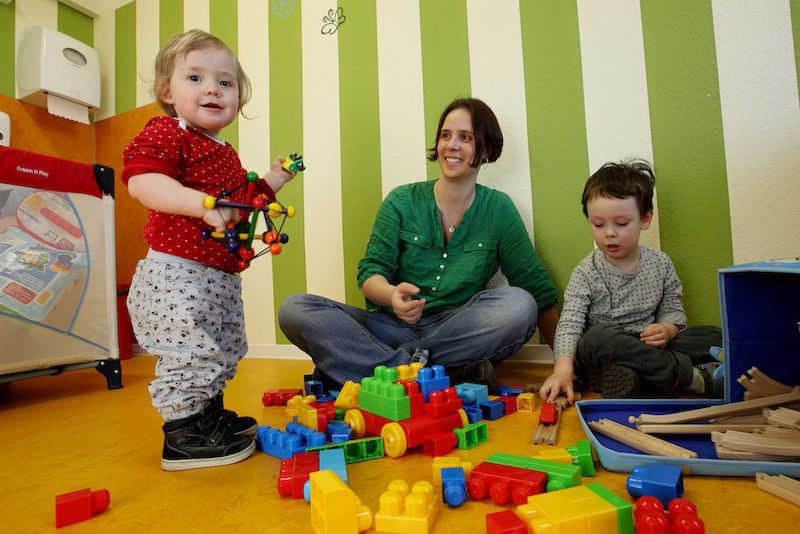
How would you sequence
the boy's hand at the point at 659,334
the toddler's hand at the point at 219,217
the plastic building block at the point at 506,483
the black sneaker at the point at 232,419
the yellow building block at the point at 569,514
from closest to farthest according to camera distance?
the yellow building block at the point at 569,514 → the plastic building block at the point at 506,483 → the toddler's hand at the point at 219,217 → the black sneaker at the point at 232,419 → the boy's hand at the point at 659,334

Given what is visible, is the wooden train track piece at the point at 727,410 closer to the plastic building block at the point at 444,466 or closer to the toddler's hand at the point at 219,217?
the plastic building block at the point at 444,466

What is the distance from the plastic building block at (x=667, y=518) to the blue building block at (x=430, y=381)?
1.25 feet

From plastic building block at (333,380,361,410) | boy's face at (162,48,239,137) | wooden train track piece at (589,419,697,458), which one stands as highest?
boy's face at (162,48,239,137)

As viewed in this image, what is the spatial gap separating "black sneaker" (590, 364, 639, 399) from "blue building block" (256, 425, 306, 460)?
2.10ft

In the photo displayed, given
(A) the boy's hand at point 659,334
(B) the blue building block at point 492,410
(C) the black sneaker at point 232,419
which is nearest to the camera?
(C) the black sneaker at point 232,419

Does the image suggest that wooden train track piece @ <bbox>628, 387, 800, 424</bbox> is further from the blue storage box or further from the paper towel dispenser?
the paper towel dispenser

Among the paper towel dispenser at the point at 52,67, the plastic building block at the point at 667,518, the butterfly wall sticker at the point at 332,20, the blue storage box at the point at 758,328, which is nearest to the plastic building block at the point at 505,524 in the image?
the plastic building block at the point at 667,518

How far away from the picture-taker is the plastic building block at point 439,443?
71 centimetres

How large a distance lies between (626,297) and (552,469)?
72 centimetres

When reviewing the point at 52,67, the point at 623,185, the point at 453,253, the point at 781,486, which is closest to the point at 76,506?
the point at 781,486

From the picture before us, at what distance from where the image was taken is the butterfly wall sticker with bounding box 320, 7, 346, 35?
1725mm

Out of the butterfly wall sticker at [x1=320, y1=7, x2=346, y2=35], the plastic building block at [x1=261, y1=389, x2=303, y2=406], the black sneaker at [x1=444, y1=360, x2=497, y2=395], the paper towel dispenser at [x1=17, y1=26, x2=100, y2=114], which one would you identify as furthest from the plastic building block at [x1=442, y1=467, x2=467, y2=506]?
the paper towel dispenser at [x1=17, y1=26, x2=100, y2=114]

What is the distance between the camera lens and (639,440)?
0.66 m

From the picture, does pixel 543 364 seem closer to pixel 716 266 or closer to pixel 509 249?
pixel 509 249
